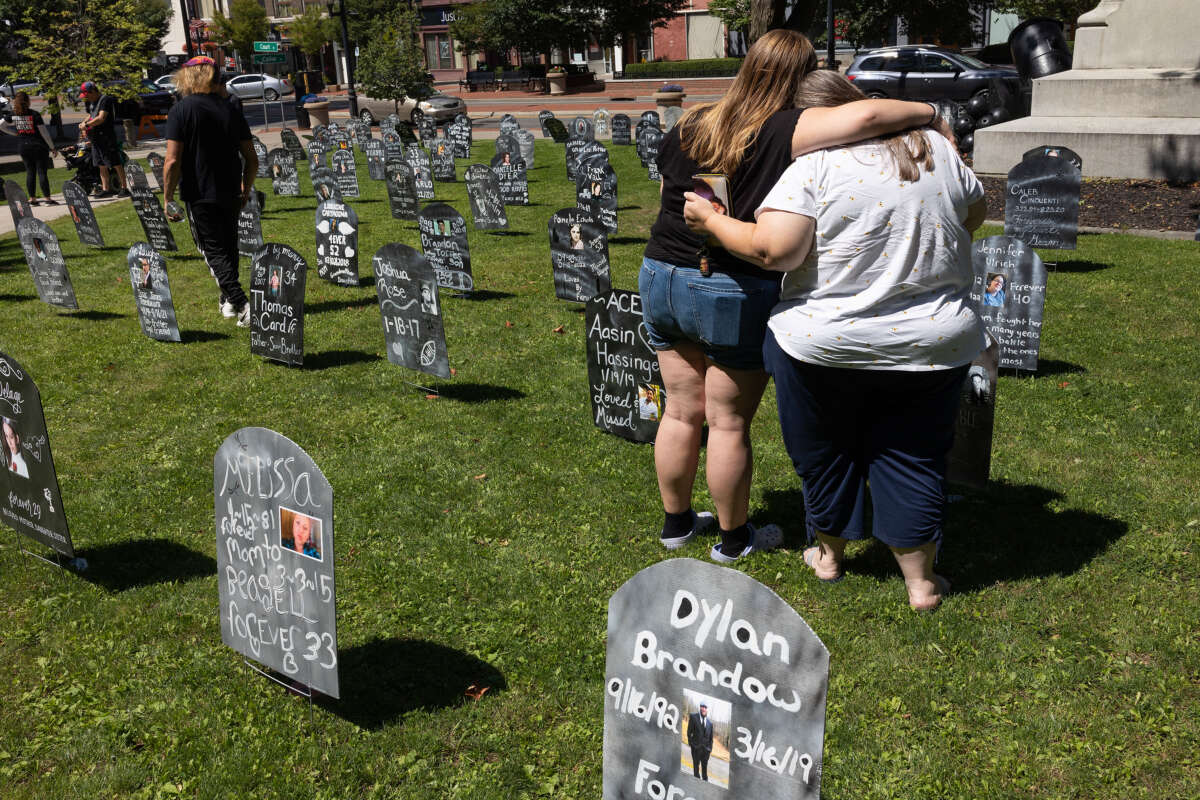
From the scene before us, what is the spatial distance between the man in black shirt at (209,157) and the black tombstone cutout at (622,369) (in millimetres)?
3811

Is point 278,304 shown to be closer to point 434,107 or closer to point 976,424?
point 976,424

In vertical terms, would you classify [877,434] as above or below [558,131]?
below

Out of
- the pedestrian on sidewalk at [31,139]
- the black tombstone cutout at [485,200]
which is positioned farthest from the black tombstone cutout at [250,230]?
the pedestrian on sidewalk at [31,139]

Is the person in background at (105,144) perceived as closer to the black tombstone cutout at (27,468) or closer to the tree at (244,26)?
the black tombstone cutout at (27,468)

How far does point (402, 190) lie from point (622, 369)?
8.14 metres

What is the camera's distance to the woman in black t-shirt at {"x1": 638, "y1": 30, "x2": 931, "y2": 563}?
3268 mm

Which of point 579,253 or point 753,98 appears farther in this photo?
point 579,253

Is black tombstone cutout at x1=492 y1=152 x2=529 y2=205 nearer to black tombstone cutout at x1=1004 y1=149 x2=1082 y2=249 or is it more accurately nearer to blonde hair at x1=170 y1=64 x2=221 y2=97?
Result: blonde hair at x1=170 y1=64 x2=221 y2=97

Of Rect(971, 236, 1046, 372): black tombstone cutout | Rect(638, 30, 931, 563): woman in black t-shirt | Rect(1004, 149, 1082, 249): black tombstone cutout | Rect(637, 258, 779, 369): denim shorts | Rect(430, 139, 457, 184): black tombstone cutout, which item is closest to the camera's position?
Rect(638, 30, 931, 563): woman in black t-shirt

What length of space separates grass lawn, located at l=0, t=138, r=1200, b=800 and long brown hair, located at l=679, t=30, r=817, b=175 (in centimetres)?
168

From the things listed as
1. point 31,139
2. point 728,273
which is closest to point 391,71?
point 31,139

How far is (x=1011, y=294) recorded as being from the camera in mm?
5922

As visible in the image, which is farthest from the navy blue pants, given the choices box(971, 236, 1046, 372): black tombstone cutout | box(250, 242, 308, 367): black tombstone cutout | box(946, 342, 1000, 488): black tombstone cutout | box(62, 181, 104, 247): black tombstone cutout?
box(62, 181, 104, 247): black tombstone cutout

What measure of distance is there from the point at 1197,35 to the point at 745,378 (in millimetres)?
14695
